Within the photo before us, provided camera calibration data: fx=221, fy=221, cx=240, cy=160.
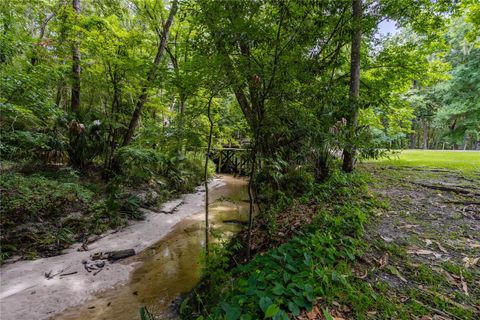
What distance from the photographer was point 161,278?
10.8ft

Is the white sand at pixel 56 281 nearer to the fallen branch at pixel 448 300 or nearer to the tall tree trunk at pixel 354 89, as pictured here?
the fallen branch at pixel 448 300

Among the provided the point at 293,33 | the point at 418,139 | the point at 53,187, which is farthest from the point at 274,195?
the point at 418,139

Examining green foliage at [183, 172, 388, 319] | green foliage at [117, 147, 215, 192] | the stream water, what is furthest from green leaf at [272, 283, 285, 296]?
green foliage at [117, 147, 215, 192]

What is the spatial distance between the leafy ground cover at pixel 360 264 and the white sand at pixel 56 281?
1422 millimetres

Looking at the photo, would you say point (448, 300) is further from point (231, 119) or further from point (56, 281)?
point (56, 281)

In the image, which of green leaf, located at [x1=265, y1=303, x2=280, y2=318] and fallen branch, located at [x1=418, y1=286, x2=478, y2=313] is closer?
green leaf, located at [x1=265, y1=303, x2=280, y2=318]

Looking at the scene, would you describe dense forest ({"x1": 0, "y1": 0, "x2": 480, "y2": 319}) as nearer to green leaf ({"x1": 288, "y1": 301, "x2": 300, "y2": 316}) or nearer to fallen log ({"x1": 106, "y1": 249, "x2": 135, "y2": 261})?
green leaf ({"x1": 288, "y1": 301, "x2": 300, "y2": 316})

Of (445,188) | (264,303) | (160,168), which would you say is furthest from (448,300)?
(160,168)

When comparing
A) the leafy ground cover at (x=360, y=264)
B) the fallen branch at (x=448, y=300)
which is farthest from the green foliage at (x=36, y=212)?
the fallen branch at (x=448, y=300)

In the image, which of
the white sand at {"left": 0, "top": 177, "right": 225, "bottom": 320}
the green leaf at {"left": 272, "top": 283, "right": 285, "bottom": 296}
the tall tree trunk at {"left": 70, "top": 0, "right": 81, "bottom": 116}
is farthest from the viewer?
the tall tree trunk at {"left": 70, "top": 0, "right": 81, "bottom": 116}

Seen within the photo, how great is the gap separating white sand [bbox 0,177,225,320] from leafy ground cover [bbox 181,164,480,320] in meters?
1.42

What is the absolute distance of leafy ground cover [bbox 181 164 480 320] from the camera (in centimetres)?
147

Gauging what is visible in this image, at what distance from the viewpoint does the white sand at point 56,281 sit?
8.31 feet

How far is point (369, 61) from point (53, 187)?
7.34 meters
